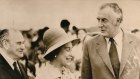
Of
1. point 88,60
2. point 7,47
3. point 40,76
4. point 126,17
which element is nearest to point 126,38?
point 126,17

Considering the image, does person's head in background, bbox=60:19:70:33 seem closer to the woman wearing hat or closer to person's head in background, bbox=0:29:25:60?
the woman wearing hat

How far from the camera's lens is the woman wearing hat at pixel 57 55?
2471 millimetres

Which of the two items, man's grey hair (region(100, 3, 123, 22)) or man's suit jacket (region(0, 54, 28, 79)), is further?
man's grey hair (region(100, 3, 123, 22))

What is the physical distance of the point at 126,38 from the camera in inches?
99.3

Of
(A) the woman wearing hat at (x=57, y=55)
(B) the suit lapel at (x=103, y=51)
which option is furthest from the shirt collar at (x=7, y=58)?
(B) the suit lapel at (x=103, y=51)

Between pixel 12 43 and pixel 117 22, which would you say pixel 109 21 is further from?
pixel 12 43

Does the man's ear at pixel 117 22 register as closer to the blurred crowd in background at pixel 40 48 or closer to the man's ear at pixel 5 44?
the blurred crowd in background at pixel 40 48

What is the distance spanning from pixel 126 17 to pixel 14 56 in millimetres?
801

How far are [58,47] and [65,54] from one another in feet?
0.22

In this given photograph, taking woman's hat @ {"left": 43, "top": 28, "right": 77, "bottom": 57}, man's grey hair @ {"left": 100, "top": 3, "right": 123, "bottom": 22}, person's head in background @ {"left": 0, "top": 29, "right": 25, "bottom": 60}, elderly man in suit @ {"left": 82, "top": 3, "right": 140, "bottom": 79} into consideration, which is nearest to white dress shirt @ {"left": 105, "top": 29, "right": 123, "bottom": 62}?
elderly man in suit @ {"left": 82, "top": 3, "right": 140, "bottom": 79}

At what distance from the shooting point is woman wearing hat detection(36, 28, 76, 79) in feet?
8.11

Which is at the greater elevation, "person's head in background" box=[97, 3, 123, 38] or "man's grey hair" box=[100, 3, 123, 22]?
"man's grey hair" box=[100, 3, 123, 22]

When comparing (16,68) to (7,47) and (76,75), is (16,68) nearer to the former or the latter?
(7,47)

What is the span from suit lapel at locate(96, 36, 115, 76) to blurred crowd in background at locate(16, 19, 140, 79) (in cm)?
9
